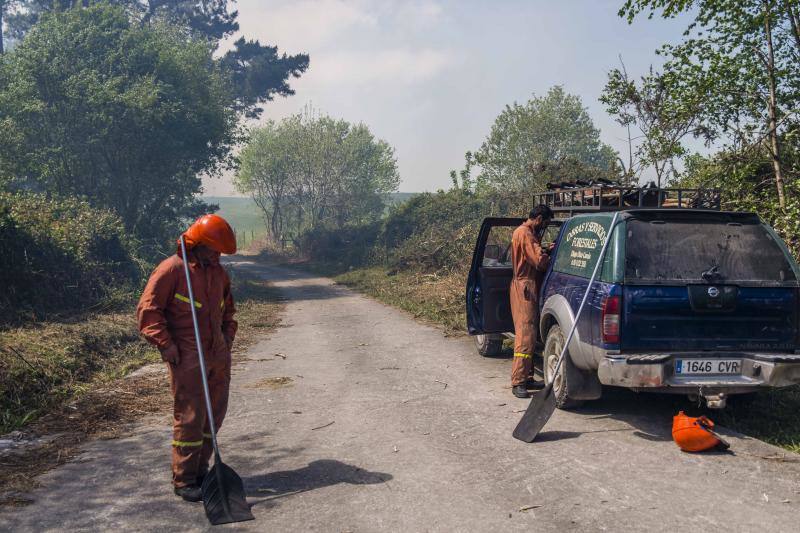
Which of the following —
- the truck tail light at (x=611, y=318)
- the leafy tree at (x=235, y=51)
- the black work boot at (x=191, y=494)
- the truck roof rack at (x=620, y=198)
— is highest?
the leafy tree at (x=235, y=51)

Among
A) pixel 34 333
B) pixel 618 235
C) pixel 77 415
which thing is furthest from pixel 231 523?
pixel 34 333

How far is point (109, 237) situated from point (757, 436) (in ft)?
48.8

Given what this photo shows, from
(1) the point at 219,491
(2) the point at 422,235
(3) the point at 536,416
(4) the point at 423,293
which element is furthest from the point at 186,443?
(2) the point at 422,235

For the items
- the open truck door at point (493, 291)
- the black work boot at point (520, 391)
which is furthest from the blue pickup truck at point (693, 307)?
the open truck door at point (493, 291)

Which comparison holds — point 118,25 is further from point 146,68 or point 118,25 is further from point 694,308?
point 694,308

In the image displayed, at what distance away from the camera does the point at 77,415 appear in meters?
6.63

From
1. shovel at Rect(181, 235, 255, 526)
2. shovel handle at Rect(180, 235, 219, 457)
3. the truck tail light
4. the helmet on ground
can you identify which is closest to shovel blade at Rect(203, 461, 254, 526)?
shovel at Rect(181, 235, 255, 526)

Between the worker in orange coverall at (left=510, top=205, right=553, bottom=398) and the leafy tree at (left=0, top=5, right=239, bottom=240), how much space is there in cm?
1830

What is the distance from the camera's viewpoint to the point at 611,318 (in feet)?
17.9

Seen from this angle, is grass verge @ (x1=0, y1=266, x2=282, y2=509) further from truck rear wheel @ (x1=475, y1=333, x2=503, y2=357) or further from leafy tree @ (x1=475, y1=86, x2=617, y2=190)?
leafy tree @ (x1=475, y1=86, x2=617, y2=190)

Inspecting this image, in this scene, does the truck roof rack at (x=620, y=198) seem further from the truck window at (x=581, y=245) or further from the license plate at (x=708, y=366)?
the license plate at (x=708, y=366)

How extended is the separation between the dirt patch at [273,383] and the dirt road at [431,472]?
0.11m

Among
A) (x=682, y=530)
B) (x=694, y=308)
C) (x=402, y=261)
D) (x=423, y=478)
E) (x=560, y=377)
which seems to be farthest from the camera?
(x=402, y=261)

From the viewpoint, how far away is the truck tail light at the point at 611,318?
214 inches
